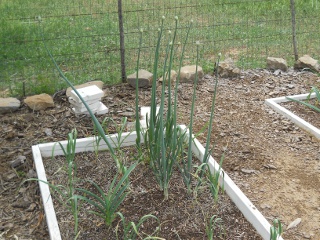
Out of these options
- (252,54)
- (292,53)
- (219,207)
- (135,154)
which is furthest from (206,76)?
(219,207)

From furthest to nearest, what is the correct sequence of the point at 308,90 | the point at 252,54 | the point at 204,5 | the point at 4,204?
the point at 204,5 → the point at 252,54 → the point at 308,90 → the point at 4,204

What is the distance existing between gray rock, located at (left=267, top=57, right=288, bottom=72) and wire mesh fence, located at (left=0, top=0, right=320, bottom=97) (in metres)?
0.20

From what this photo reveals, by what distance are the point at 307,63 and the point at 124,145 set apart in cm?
292

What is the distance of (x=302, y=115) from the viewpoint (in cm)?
468

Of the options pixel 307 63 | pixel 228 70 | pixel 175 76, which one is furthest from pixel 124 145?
pixel 307 63

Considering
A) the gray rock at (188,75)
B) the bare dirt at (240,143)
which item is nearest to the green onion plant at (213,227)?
the bare dirt at (240,143)

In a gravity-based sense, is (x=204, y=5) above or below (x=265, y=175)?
above

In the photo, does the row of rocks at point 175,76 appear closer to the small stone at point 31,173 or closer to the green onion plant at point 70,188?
the small stone at point 31,173

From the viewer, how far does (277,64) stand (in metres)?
5.88

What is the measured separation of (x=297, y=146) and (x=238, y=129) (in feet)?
1.88

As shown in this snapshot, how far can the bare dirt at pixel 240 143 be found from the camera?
3.31m

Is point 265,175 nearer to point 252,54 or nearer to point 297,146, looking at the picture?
point 297,146

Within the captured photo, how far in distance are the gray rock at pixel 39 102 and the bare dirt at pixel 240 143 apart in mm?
63

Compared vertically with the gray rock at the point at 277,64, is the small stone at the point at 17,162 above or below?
below
